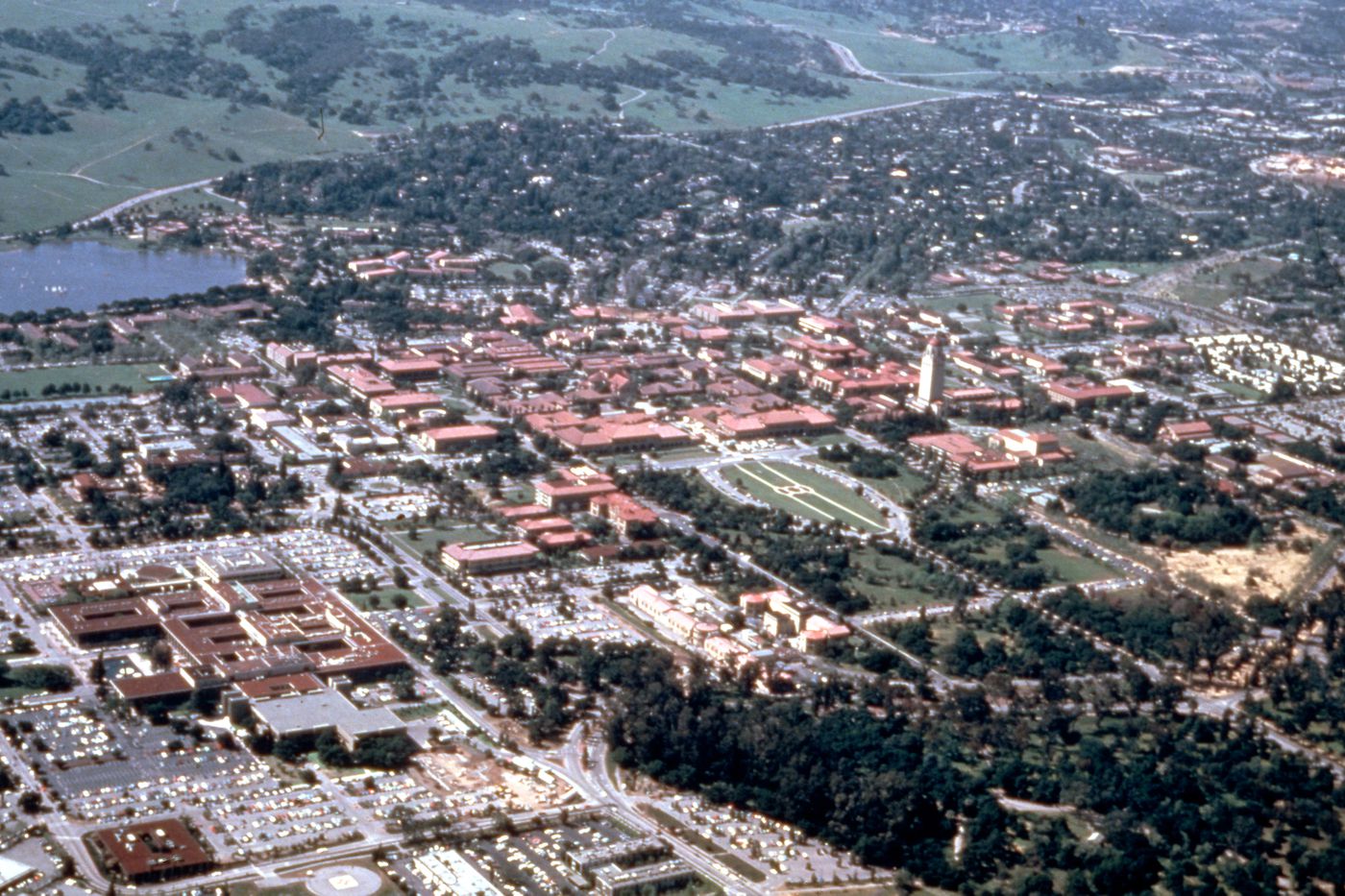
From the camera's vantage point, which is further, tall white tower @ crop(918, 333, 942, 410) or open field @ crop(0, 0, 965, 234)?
open field @ crop(0, 0, 965, 234)

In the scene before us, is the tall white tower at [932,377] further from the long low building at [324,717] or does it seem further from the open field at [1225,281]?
the long low building at [324,717]

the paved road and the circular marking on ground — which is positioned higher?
the circular marking on ground

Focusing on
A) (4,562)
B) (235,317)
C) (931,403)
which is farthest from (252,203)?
(4,562)

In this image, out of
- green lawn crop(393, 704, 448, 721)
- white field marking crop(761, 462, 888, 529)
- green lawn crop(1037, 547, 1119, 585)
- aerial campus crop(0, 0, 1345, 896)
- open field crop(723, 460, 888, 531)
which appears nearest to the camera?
aerial campus crop(0, 0, 1345, 896)

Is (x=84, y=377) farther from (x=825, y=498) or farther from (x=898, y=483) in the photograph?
(x=898, y=483)

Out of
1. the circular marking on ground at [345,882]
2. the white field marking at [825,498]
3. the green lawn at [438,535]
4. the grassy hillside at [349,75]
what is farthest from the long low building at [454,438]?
the grassy hillside at [349,75]

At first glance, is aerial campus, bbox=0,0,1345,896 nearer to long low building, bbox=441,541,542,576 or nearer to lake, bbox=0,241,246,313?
long low building, bbox=441,541,542,576

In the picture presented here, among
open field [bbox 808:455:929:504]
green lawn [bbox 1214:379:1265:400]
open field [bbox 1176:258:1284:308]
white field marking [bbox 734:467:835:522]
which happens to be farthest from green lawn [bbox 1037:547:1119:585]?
open field [bbox 1176:258:1284:308]
